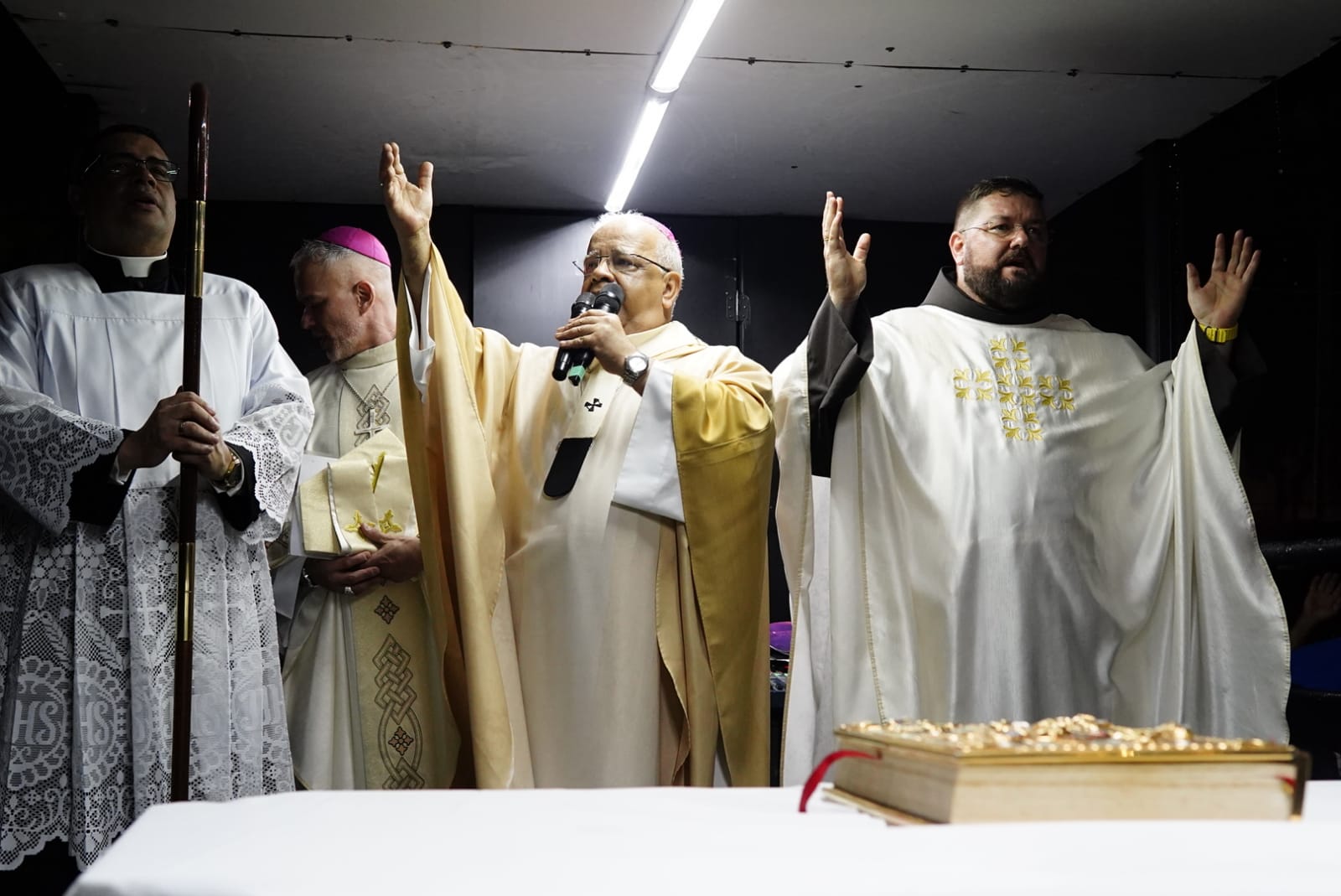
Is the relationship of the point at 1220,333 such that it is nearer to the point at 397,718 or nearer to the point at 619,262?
the point at 619,262

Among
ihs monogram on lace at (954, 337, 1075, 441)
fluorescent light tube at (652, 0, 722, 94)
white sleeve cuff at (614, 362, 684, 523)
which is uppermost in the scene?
fluorescent light tube at (652, 0, 722, 94)

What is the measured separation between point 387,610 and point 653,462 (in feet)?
2.96

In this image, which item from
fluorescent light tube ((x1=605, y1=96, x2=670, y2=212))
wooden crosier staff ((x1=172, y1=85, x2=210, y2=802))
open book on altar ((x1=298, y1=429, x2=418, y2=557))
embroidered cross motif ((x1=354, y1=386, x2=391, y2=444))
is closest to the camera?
wooden crosier staff ((x1=172, y1=85, x2=210, y2=802))

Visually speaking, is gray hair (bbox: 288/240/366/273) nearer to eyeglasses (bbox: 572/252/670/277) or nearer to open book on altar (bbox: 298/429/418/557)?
open book on altar (bbox: 298/429/418/557)

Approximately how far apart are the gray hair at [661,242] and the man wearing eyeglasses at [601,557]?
0.46 meters

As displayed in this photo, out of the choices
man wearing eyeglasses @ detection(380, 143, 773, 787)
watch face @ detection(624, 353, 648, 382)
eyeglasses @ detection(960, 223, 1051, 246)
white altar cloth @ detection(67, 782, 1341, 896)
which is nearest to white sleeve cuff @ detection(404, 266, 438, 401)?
man wearing eyeglasses @ detection(380, 143, 773, 787)

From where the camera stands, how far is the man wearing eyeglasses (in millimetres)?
3789

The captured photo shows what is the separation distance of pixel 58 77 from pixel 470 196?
4.28 ft

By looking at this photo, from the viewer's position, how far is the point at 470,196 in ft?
14.9

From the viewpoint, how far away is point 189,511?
3.23 metres

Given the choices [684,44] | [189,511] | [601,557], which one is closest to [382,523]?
[601,557]

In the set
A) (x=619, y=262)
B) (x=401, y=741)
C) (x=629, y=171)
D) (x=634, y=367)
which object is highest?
(x=629, y=171)

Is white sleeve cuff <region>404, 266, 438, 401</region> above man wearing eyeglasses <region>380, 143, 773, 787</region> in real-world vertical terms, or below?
above

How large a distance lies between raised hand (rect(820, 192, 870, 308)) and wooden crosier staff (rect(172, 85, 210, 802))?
171 centimetres
